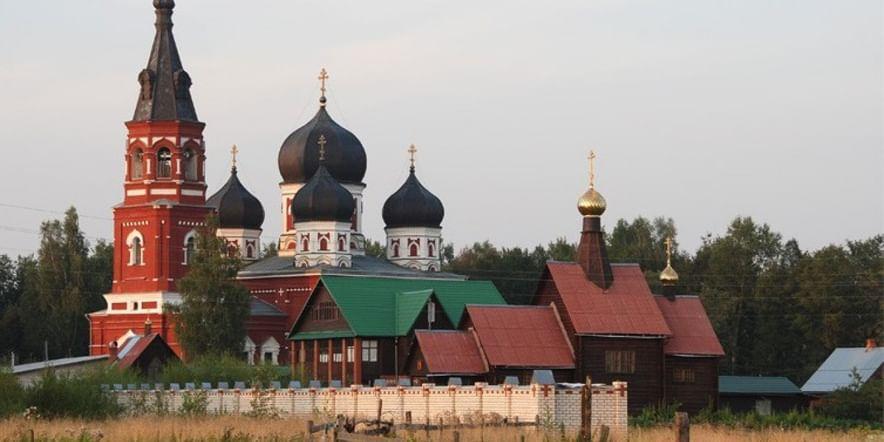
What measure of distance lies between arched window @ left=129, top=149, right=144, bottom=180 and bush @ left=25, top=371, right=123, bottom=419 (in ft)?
114

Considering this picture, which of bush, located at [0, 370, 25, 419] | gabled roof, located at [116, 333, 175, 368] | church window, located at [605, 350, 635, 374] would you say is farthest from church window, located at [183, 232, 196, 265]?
bush, located at [0, 370, 25, 419]

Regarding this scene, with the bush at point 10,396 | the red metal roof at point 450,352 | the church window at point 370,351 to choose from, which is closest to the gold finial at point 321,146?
the church window at point 370,351

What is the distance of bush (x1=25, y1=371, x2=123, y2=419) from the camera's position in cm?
4309

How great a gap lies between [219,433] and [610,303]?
24.6m

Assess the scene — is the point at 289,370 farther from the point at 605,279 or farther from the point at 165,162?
the point at 165,162

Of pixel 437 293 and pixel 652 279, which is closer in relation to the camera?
pixel 437 293

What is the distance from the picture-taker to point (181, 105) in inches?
3108

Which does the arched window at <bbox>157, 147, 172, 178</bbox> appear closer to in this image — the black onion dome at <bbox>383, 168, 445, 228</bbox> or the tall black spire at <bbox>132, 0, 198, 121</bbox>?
the tall black spire at <bbox>132, 0, 198, 121</bbox>

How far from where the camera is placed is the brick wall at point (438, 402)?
144 ft

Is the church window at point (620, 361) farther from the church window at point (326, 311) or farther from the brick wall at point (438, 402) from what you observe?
the church window at point (326, 311)

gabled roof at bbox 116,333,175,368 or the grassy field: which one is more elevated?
gabled roof at bbox 116,333,175,368

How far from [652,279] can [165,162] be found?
73.4 ft

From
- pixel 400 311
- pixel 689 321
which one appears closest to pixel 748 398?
pixel 689 321

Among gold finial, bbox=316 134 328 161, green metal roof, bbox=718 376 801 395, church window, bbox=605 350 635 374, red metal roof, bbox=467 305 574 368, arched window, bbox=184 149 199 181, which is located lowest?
green metal roof, bbox=718 376 801 395
